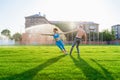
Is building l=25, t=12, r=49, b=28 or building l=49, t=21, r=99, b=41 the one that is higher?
building l=25, t=12, r=49, b=28

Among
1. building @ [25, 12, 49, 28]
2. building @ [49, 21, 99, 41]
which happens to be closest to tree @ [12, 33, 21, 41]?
building @ [25, 12, 49, 28]

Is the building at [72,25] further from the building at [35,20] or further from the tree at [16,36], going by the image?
the tree at [16,36]

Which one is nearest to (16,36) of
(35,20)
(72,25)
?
(35,20)

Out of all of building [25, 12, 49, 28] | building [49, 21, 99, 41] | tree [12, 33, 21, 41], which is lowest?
tree [12, 33, 21, 41]

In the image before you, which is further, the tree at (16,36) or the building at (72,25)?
the building at (72,25)

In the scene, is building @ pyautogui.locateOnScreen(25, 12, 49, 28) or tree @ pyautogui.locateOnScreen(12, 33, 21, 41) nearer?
tree @ pyautogui.locateOnScreen(12, 33, 21, 41)

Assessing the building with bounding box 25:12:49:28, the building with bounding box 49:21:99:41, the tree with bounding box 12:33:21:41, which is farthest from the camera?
the building with bounding box 49:21:99:41

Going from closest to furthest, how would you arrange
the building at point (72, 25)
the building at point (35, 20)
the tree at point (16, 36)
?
the tree at point (16, 36) → the building at point (35, 20) → the building at point (72, 25)

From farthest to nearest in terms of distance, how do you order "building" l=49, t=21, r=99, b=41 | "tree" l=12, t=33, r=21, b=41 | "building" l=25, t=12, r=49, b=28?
1. "building" l=49, t=21, r=99, b=41
2. "building" l=25, t=12, r=49, b=28
3. "tree" l=12, t=33, r=21, b=41

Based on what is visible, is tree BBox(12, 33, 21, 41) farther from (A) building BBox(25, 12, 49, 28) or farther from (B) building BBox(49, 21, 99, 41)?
(B) building BBox(49, 21, 99, 41)

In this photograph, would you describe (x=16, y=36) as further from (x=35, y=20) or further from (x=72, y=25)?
(x=72, y=25)

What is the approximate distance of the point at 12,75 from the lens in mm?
11422

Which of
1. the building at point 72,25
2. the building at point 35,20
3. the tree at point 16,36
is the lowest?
the tree at point 16,36

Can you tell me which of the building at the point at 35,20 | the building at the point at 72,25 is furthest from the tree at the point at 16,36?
the building at the point at 72,25
